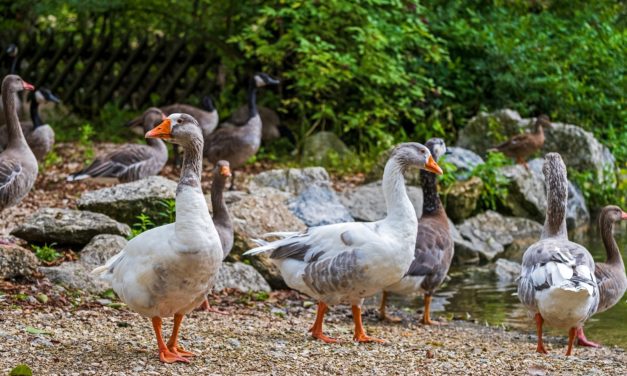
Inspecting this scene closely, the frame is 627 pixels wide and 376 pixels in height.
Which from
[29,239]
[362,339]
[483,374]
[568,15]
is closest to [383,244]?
[362,339]

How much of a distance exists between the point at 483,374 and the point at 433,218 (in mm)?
3249

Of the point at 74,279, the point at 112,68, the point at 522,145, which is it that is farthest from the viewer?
the point at 112,68

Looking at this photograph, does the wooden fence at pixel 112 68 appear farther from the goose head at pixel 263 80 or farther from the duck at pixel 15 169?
the duck at pixel 15 169

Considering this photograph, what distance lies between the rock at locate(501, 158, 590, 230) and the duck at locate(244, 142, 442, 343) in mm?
6914

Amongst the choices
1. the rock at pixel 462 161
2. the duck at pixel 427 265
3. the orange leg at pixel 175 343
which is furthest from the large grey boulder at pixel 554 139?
the orange leg at pixel 175 343

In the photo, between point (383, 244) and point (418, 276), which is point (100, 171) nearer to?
point (418, 276)

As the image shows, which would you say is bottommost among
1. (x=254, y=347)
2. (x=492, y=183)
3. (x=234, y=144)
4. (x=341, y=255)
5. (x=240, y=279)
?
(x=240, y=279)

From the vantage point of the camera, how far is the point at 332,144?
15.9 meters

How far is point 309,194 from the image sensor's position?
37.8 feet

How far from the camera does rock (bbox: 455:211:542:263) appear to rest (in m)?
12.3

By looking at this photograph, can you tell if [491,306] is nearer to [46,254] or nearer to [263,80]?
[46,254]

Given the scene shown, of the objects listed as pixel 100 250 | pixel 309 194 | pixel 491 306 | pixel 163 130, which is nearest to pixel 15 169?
pixel 100 250

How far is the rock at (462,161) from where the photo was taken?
539 inches

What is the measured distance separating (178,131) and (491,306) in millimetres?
4867
